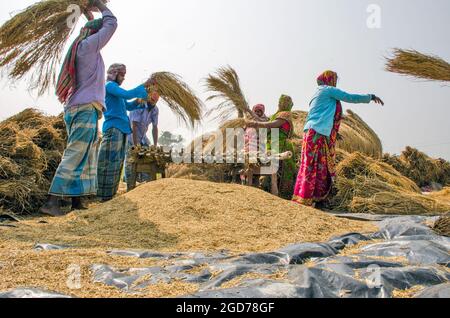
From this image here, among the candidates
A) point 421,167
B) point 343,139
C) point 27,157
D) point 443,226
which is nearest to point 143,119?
point 27,157

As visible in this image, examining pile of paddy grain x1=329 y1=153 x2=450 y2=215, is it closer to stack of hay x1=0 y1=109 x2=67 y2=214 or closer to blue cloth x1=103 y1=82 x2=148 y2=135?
blue cloth x1=103 y1=82 x2=148 y2=135

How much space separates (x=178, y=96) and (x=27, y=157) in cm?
195

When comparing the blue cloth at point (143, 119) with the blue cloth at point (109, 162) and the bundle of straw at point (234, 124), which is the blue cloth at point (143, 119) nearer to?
the bundle of straw at point (234, 124)

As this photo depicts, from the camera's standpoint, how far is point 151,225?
10.9 feet


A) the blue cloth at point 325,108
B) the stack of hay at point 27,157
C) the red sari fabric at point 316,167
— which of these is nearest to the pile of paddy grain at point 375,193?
the red sari fabric at point 316,167

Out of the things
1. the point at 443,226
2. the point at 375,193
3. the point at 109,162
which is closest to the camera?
the point at 443,226

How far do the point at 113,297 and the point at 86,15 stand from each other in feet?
10.6

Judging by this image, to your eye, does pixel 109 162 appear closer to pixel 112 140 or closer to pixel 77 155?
pixel 112 140

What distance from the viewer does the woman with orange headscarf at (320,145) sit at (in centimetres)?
495

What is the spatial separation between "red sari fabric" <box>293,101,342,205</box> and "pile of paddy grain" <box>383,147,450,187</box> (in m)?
3.26

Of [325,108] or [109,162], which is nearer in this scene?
[109,162]

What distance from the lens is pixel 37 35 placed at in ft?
13.2

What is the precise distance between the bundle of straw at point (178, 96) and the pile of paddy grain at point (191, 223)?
1.66m

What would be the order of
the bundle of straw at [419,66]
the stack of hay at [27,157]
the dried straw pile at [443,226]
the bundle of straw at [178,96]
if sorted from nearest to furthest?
1. the dried straw pile at [443,226]
2. the bundle of straw at [419,66]
3. the stack of hay at [27,157]
4. the bundle of straw at [178,96]
